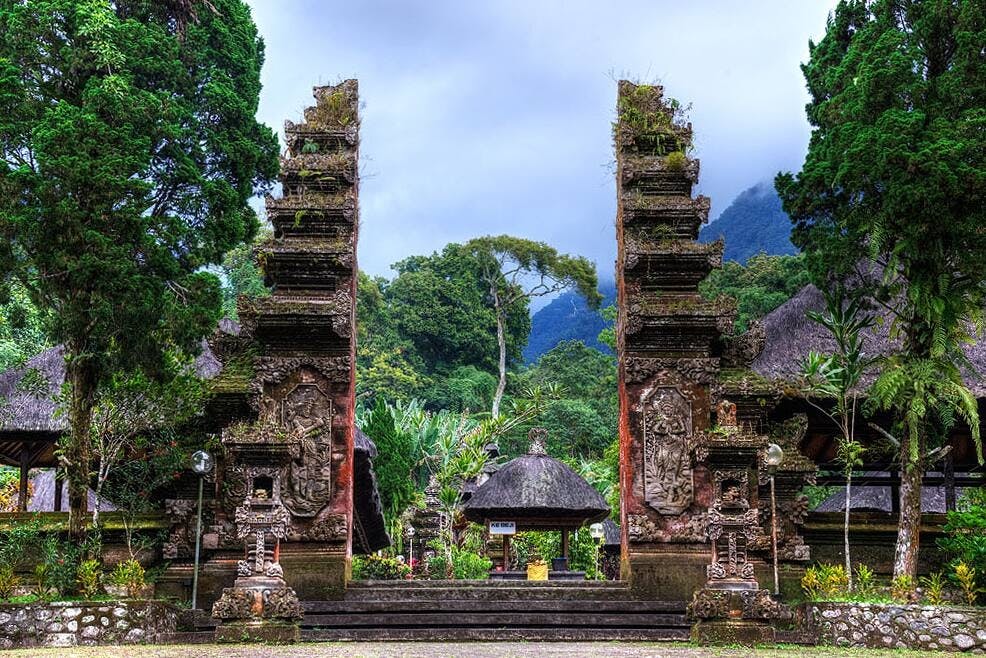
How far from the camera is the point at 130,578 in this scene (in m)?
12.0

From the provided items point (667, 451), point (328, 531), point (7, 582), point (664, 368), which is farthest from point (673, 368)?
point (7, 582)

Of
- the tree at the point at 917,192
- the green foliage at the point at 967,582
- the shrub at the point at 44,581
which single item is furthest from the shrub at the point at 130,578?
the green foliage at the point at 967,582

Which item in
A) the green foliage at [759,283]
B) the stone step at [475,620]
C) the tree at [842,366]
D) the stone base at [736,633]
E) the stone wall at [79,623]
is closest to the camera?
the stone wall at [79,623]

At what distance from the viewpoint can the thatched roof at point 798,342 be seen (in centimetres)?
1720

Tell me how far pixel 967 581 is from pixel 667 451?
374cm

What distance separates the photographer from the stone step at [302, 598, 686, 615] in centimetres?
1210

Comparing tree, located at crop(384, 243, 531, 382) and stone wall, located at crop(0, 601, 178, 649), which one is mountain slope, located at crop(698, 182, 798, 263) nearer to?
tree, located at crop(384, 243, 531, 382)

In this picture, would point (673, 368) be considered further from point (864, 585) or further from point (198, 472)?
point (198, 472)

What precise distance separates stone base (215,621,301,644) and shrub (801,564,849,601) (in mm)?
6157

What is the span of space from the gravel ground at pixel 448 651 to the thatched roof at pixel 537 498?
711 cm

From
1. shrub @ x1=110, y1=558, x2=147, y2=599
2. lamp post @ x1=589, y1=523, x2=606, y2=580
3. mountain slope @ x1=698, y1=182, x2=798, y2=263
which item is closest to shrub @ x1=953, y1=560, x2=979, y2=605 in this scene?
shrub @ x1=110, y1=558, x2=147, y2=599

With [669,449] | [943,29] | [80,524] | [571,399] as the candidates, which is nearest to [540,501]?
[669,449]

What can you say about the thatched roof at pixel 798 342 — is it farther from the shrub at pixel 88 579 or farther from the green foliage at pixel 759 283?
the shrub at pixel 88 579

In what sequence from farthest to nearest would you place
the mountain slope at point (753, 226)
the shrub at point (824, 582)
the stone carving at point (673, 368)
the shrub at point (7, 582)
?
the mountain slope at point (753, 226) → the stone carving at point (673, 368) → the shrub at point (824, 582) → the shrub at point (7, 582)
